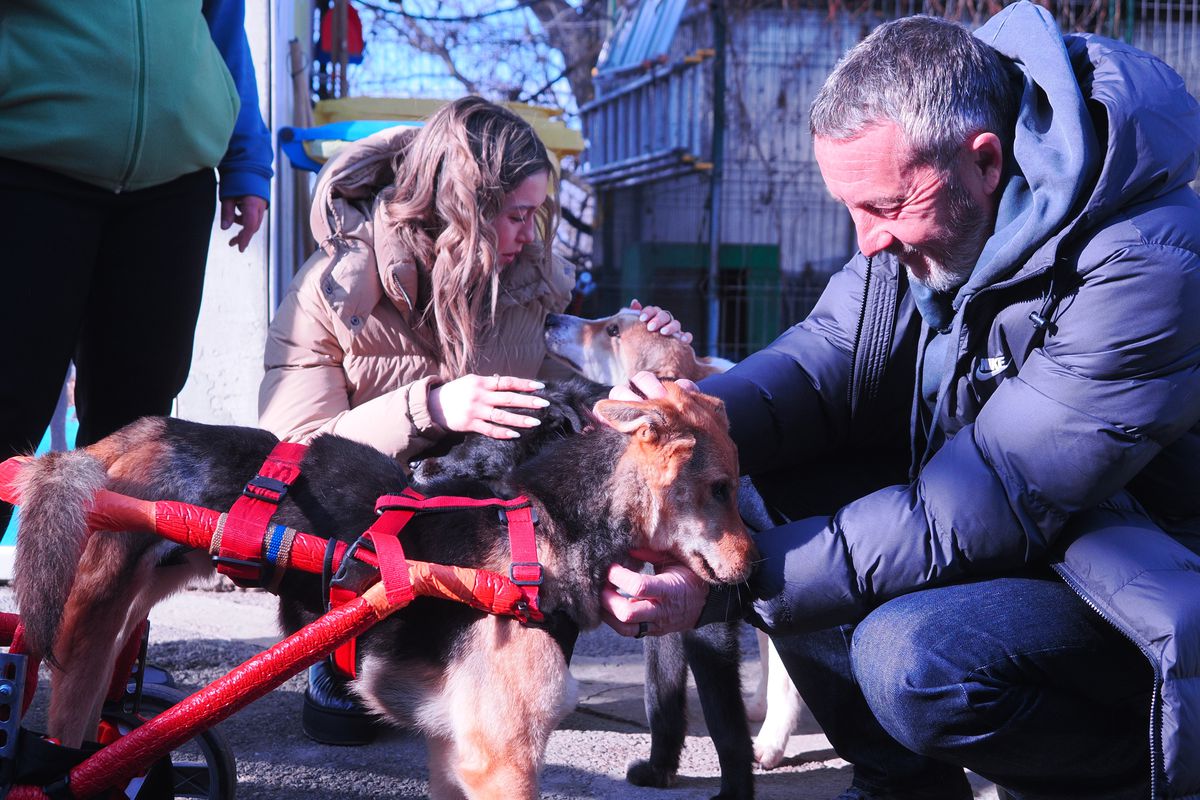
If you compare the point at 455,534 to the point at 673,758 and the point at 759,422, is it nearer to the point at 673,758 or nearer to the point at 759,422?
the point at 759,422

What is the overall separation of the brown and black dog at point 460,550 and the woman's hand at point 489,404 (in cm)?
14

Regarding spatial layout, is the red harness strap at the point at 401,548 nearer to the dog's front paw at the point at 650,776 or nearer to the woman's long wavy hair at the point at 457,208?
the woman's long wavy hair at the point at 457,208

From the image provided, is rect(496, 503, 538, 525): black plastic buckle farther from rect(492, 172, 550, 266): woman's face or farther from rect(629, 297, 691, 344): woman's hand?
rect(629, 297, 691, 344): woman's hand

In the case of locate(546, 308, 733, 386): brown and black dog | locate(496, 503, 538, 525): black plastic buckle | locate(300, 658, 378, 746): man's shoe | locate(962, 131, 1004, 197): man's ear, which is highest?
locate(962, 131, 1004, 197): man's ear

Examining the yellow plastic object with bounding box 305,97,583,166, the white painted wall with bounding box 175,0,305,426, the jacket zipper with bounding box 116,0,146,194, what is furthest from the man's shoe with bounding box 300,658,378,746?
the yellow plastic object with bounding box 305,97,583,166

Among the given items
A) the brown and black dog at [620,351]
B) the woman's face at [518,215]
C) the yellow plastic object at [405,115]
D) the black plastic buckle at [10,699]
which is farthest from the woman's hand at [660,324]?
the black plastic buckle at [10,699]

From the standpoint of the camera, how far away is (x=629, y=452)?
256cm

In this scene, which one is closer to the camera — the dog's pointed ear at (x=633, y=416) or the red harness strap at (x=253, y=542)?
the red harness strap at (x=253, y=542)

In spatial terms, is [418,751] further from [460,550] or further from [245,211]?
[245,211]

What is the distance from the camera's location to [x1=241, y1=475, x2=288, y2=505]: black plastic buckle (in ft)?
7.50

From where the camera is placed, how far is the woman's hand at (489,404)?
8.88 ft

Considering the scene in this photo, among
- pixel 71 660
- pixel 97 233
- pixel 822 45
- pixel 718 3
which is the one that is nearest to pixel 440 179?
pixel 97 233

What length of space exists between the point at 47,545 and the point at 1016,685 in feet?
6.25

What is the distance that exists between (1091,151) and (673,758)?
198 cm
